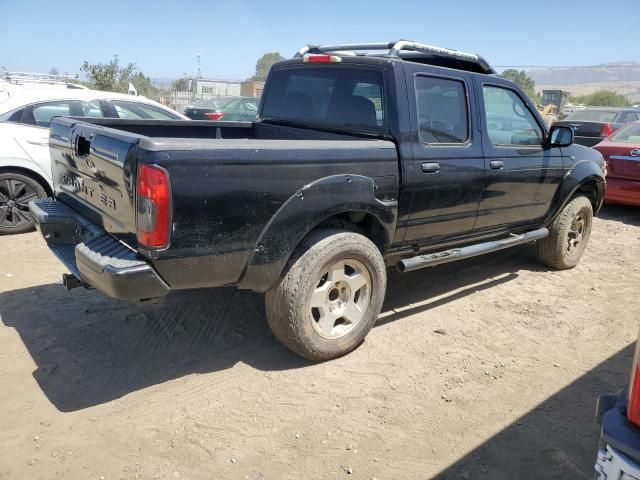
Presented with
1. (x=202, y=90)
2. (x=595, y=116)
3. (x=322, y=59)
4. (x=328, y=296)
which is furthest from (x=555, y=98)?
(x=328, y=296)

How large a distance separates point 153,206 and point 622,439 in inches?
85.1

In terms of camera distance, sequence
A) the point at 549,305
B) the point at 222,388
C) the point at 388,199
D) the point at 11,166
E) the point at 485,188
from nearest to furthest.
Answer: the point at 222,388 < the point at 388,199 < the point at 485,188 < the point at 549,305 < the point at 11,166

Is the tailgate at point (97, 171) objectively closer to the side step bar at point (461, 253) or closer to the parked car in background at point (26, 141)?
the side step bar at point (461, 253)

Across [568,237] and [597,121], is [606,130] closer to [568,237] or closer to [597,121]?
[597,121]

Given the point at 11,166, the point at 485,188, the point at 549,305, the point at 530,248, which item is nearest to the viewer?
the point at 485,188

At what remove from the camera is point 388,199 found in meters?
3.60

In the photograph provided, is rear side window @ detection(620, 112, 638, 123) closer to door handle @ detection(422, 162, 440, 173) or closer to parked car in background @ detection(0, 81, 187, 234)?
door handle @ detection(422, 162, 440, 173)

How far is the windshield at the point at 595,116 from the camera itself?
13.0m

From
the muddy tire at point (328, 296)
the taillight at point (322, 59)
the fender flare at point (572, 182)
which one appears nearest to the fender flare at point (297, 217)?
the muddy tire at point (328, 296)

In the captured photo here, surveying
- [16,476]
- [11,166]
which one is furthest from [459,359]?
[11,166]

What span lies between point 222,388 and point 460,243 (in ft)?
7.65

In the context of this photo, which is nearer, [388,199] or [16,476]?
[16,476]

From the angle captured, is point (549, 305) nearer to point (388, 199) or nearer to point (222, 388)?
point (388, 199)

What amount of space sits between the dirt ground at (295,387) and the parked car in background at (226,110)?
30.9ft
